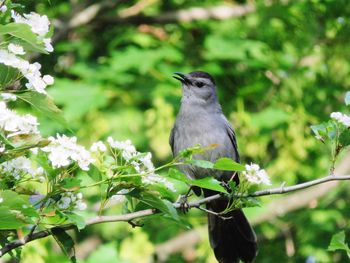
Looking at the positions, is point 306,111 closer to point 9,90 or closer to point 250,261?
point 250,261

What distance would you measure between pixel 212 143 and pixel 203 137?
3.2 inches

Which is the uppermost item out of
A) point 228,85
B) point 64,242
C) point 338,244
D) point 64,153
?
point 64,153

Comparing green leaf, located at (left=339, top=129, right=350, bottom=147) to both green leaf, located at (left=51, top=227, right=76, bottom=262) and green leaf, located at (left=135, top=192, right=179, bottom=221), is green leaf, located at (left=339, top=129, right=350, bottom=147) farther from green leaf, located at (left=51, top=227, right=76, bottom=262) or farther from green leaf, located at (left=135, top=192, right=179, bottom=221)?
green leaf, located at (left=51, top=227, right=76, bottom=262)

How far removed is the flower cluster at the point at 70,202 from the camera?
2953 mm

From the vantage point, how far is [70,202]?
2957 millimetres

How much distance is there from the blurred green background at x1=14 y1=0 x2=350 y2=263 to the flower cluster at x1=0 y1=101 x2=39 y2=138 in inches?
178

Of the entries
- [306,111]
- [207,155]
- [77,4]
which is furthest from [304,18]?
[207,155]

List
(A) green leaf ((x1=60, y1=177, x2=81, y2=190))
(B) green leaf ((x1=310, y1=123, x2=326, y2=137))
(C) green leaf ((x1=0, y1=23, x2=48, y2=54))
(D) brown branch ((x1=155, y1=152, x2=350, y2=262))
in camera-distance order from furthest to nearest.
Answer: (D) brown branch ((x1=155, y1=152, x2=350, y2=262)) < (B) green leaf ((x1=310, y1=123, x2=326, y2=137)) < (A) green leaf ((x1=60, y1=177, x2=81, y2=190)) < (C) green leaf ((x1=0, y1=23, x2=48, y2=54))

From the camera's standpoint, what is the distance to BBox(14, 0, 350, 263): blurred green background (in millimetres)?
7691

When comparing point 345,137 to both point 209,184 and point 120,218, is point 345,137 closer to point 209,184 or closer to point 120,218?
point 209,184

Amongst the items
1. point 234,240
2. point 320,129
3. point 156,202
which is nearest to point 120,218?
point 156,202

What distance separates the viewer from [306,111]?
8141mm

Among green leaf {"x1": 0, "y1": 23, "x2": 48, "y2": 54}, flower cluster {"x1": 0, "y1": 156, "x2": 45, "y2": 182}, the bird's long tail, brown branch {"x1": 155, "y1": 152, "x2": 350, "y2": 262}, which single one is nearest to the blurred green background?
brown branch {"x1": 155, "y1": 152, "x2": 350, "y2": 262}

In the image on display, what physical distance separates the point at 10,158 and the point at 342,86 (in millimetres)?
5988
